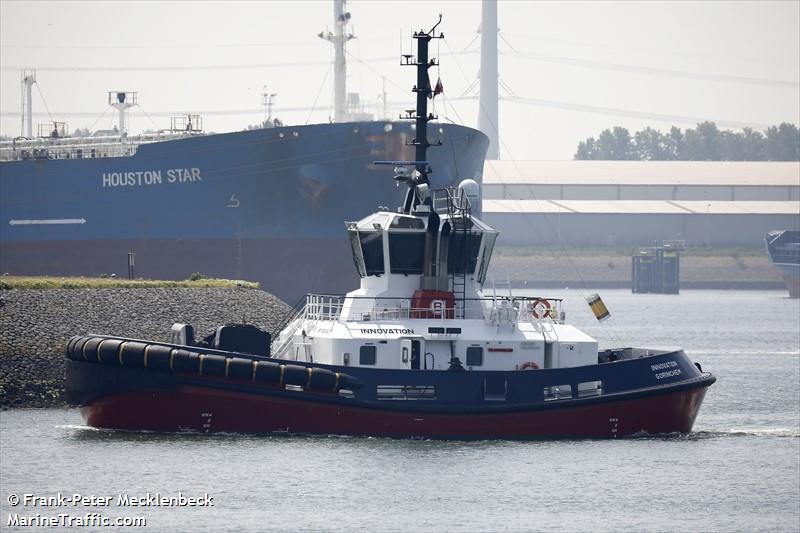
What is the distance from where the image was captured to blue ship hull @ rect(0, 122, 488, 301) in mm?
52250

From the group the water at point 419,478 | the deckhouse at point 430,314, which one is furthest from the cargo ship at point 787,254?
the deckhouse at point 430,314

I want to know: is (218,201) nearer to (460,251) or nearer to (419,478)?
(460,251)

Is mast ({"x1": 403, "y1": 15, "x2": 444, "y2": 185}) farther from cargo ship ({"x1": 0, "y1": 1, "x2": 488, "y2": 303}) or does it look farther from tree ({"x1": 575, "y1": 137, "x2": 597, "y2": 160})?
tree ({"x1": 575, "y1": 137, "x2": 597, "y2": 160})

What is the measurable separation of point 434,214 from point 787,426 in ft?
28.4

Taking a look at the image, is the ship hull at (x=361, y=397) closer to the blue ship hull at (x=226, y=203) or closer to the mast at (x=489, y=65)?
the blue ship hull at (x=226, y=203)

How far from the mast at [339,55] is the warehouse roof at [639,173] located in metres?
66.7

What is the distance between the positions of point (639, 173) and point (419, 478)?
111786 mm

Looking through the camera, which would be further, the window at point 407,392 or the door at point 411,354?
the door at point 411,354

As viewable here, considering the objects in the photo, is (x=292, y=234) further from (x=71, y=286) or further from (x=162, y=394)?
(x=162, y=394)

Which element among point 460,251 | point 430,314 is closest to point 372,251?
point 460,251

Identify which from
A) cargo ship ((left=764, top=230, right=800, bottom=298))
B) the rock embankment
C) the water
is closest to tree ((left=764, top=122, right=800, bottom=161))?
cargo ship ((left=764, top=230, right=800, bottom=298))

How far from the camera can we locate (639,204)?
12588cm

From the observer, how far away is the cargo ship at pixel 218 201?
172 feet

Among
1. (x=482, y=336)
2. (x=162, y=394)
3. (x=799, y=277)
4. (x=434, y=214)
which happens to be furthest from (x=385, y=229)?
(x=799, y=277)
